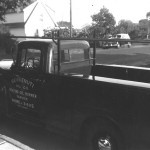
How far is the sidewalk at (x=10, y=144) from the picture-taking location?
4.57m

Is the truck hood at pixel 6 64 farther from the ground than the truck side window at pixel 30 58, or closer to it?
closer to it

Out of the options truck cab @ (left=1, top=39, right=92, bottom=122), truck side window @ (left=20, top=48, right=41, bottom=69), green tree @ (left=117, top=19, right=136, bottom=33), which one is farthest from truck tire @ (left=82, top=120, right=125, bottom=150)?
green tree @ (left=117, top=19, right=136, bottom=33)

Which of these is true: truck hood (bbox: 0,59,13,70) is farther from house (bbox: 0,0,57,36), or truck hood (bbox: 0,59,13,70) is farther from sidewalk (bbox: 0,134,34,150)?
house (bbox: 0,0,57,36)

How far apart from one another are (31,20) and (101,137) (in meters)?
49.6

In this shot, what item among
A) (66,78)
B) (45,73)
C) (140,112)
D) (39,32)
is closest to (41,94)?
(45,73)

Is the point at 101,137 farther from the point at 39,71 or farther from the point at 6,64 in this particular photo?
the point at 6,64

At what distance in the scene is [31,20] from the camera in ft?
169

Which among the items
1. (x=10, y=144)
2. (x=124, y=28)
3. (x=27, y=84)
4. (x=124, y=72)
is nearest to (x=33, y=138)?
(x=10, y=144)

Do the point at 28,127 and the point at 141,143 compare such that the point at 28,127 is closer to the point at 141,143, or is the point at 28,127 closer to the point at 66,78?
Result: the point at 66,78

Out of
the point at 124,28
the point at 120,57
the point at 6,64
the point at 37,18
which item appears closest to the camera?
the point at 6,64

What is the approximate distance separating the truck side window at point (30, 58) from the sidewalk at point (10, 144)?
1288 millimetres

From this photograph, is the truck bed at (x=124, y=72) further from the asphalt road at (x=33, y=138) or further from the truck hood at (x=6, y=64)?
the truck hood at (x=6, y=64)

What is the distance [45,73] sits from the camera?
4.50m

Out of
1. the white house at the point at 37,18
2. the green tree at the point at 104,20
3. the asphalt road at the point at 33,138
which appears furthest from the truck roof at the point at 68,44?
the white house at the point at 37,18
